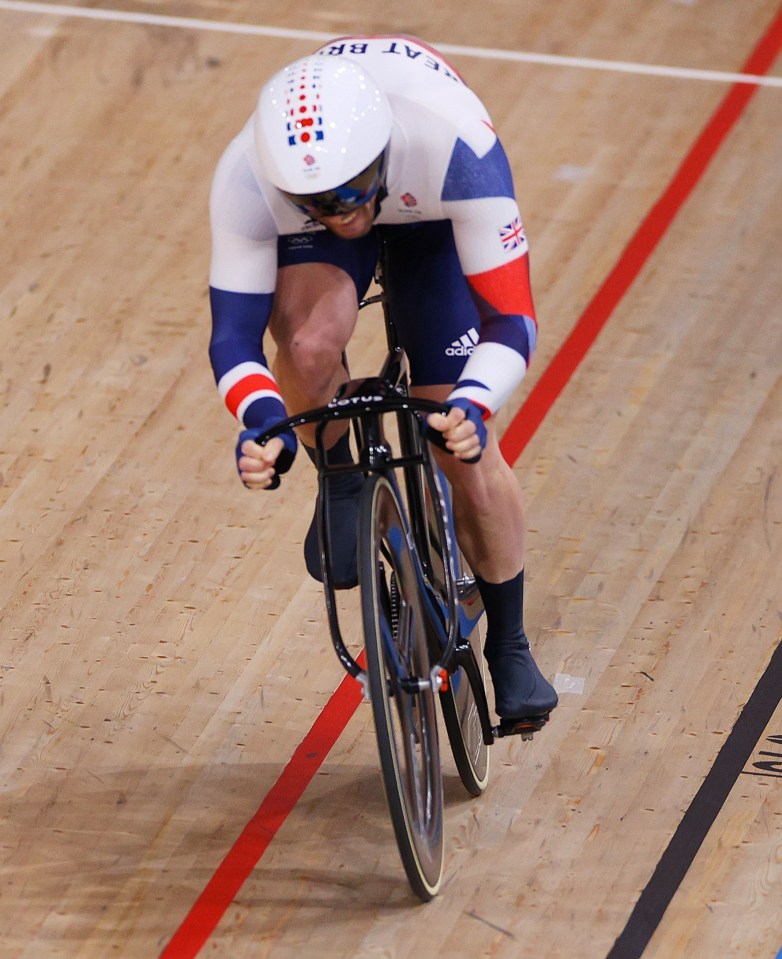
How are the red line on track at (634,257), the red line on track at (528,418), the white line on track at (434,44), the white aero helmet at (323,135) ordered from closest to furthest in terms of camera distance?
the white aero helmet at (323,135) < the red line on track at (528,418) < the red line on track at (634,257) < the white line on track at (434,44)

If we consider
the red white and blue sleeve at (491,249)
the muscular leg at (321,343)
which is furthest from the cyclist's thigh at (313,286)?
the red white and blue sleeve at (491,249)

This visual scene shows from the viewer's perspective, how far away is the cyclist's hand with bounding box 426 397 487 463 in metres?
2.59

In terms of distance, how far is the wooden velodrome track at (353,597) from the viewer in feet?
9.86

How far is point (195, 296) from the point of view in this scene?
15.4ft

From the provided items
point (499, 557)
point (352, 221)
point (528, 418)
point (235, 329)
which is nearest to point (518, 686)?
point (499, 557)

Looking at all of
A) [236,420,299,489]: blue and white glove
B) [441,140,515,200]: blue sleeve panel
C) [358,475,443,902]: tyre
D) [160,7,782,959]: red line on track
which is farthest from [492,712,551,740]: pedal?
[441,140,515,200]: blue sleeve panel

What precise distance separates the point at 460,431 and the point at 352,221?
1.24ft

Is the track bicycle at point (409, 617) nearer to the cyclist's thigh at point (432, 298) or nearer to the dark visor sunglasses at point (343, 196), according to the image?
the cyclist's thigh at point (432, 298)

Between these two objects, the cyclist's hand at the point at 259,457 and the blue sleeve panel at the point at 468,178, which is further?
the blue sleeve panel at the point at 468,178

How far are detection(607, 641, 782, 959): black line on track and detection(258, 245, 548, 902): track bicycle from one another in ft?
1.12

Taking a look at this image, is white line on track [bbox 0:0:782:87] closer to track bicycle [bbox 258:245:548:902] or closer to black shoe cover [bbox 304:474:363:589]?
track bicycle [bbox 258:245:548:902]

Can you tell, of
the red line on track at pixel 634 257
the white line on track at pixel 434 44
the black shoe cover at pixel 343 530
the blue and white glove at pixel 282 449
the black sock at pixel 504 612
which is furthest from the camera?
the white line on track at pixel 434 44

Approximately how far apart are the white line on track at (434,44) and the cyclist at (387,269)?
2827 mm

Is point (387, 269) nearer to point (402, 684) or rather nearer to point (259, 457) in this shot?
point (259, 457)
